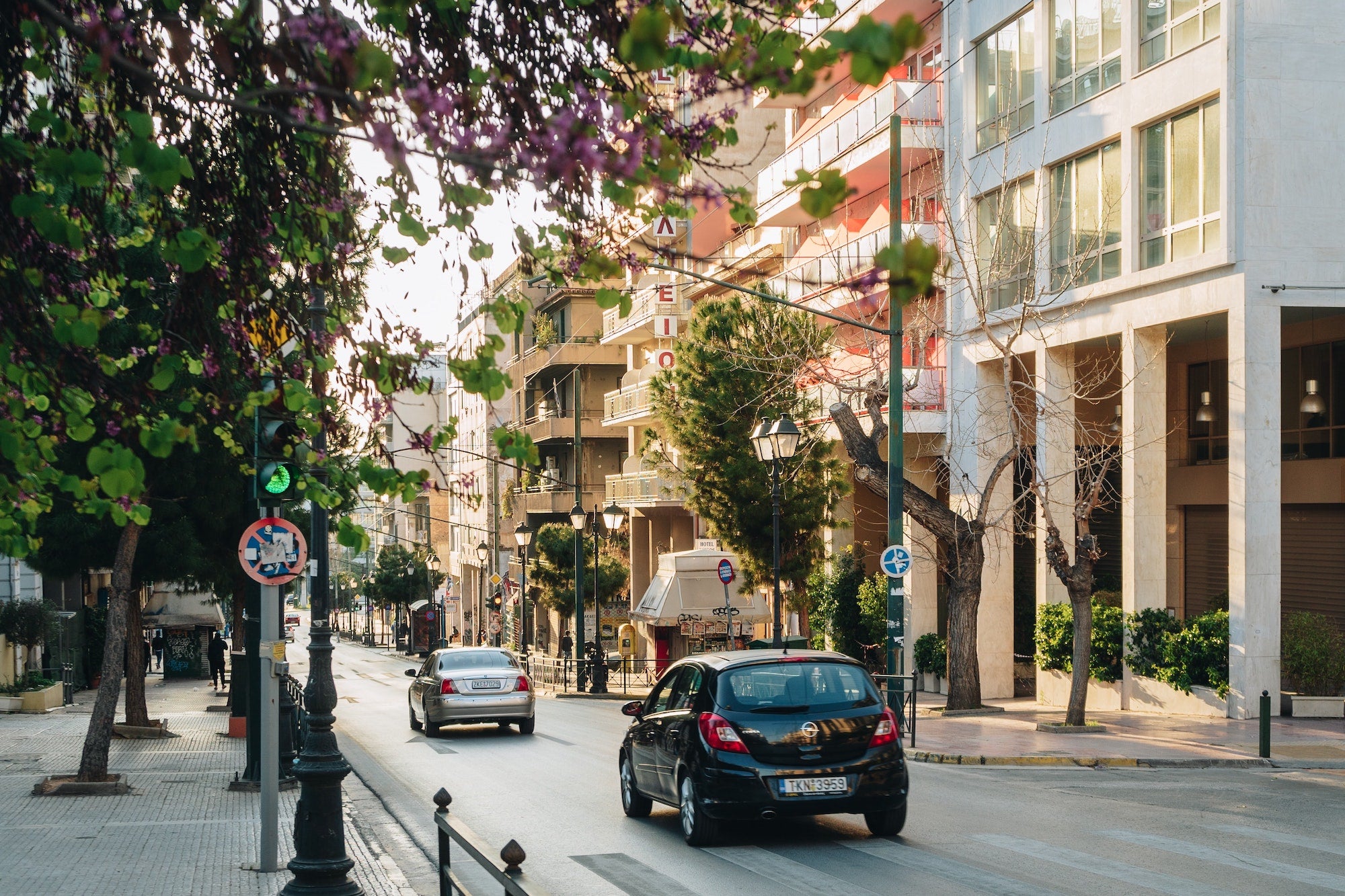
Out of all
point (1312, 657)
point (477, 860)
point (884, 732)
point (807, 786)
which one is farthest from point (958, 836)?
point (1312, 657)

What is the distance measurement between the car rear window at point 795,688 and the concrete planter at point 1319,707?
12.7 meters

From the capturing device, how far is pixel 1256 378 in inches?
875

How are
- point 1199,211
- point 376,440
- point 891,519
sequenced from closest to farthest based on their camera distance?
point 376,440 → point 891,519 → point 1199,211

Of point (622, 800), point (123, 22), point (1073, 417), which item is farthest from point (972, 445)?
point (123, 22)

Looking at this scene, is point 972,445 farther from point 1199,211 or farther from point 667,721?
point 667,721

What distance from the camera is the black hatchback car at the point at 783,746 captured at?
11.7 m

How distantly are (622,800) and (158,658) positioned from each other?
5321 cm

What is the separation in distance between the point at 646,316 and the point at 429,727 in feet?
97.9

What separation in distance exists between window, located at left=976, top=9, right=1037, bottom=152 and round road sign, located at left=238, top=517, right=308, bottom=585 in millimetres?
20372

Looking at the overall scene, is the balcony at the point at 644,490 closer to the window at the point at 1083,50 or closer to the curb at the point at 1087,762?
the window at the point at 1083,50

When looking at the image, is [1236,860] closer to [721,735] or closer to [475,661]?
[721,735]

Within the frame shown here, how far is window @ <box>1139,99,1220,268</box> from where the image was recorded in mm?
23156

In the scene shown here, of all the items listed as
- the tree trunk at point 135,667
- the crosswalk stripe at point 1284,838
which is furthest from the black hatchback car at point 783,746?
the tree trunk at point 135,667

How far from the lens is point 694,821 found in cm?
1205
